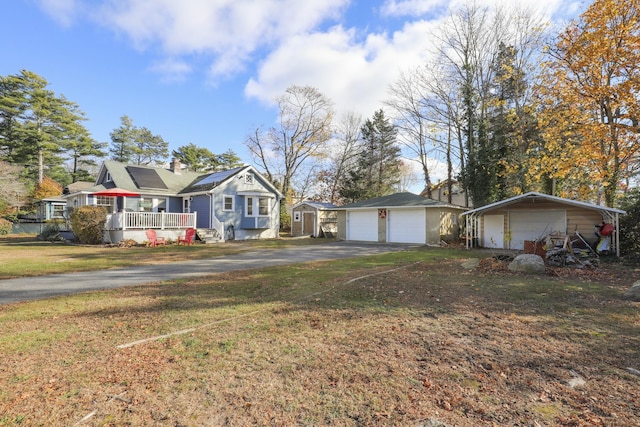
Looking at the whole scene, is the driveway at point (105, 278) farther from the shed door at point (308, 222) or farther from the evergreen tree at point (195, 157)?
the evergreen tree at point (195, 157)

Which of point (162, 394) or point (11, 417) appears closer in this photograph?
point (11, 417)

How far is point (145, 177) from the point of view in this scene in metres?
22.6

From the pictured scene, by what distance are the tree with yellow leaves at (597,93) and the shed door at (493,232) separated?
3379 millimetres

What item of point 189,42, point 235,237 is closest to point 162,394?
point 189,42

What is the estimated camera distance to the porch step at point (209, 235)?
1992cm

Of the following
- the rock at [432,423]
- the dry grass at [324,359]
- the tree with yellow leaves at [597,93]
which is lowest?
the rock at [432,423]

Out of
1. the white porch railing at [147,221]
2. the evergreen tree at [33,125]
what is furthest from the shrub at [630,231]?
the evergreen tree at [33,125]

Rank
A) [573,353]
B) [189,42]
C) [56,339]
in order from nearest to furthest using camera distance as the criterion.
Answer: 1. [573,353]
2. [56,339]
3. [189,42]

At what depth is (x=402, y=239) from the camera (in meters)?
19.7

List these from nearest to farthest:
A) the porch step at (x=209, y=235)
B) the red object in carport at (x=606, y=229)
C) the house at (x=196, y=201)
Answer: the red object in carport at (x=606, y=229), the porch step at (x=209, y=235), the house at (x=196, y=201)

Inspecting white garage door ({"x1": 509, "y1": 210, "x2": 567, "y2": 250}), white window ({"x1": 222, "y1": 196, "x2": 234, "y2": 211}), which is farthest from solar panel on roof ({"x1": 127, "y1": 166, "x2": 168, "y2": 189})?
white garage door ({"x1": 509, "y1": 210, "x2": 567, "y2": 250})

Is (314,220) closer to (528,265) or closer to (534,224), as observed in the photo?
(534,224)

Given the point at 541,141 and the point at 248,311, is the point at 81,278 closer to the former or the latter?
the point at 248,311

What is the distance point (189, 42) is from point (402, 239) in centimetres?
1508
